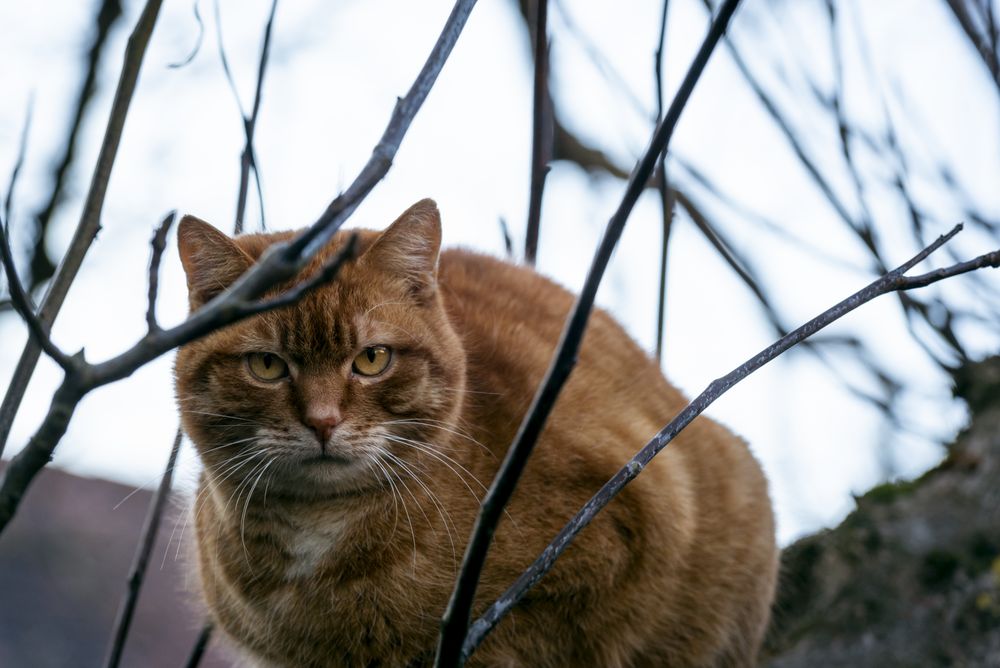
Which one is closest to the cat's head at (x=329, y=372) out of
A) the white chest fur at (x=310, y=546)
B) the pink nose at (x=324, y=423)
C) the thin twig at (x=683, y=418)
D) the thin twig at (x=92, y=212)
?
the pink nose at (x=324, y=423)

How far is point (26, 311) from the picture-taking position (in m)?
1.09

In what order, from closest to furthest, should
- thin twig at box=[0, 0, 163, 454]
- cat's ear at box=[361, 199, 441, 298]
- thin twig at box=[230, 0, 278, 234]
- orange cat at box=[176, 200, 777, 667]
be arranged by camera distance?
thin twig at box=[0, 0, 163, 454]
thin twig at box=[230, 0, 278, 234]
orange cat at box=[176, 200, 777, 667]
cat's ear at box=[361, 199, 441, 298]

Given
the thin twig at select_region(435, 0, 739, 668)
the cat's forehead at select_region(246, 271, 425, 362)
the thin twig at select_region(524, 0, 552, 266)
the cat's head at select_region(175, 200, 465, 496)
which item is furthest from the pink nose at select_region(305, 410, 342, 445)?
the thin twig at select_region(435, 0, 739, 668)

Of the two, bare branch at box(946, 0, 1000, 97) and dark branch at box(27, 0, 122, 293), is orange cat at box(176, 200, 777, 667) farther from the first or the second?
bare branch at box(946, 0, 1000, 97)

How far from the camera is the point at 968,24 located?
2635mm

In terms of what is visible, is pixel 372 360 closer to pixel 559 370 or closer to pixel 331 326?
pixel 331 326

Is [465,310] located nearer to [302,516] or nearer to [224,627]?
[302,516]

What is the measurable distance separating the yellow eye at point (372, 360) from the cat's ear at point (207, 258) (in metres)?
0.37

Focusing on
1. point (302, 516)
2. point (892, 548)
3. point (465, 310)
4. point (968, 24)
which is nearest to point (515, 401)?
point (465, 310)

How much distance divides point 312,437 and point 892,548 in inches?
71.1

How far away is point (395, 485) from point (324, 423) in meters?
0.42

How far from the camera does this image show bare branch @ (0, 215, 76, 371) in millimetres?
1030

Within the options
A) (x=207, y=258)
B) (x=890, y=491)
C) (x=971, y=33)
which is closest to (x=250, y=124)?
(x=207, y=258)

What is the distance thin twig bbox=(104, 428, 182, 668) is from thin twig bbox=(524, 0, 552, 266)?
118cm
